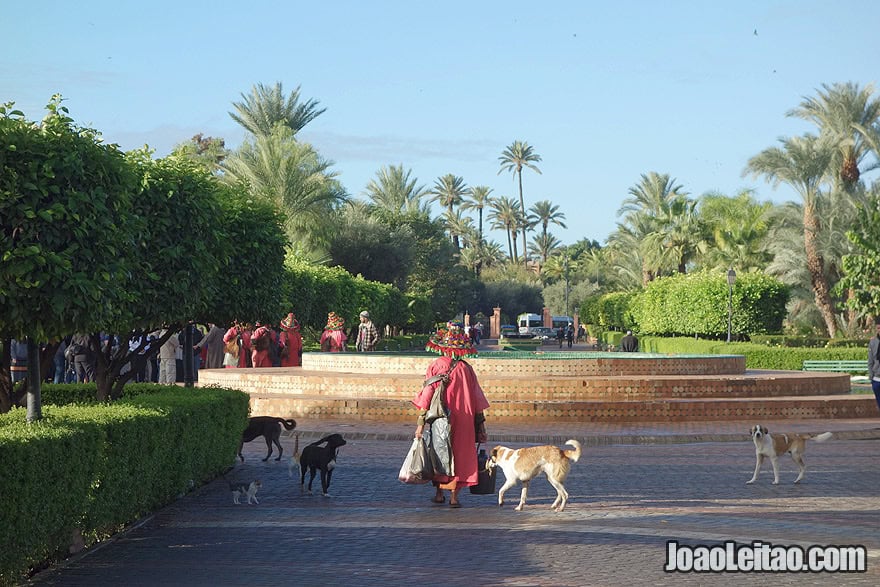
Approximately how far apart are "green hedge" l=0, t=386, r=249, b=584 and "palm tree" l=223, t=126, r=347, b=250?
40.0 metres

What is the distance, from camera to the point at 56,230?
8352mm

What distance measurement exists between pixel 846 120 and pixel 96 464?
142 ft

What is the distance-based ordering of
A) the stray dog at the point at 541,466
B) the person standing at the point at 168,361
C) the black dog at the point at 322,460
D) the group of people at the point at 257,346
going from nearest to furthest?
the stray dog at the point at 541,466 → the black dog at the point at 322,460 → the person standing at the point at 168,361 → the group of people at the point at 257,346

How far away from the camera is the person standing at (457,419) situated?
1109cm

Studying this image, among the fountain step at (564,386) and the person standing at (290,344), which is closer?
the fountain step at (564,386)

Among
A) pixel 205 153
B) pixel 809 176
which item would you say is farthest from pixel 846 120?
pixel 205 153

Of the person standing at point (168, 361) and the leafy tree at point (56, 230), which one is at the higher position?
the leafy tree at point (56, 230)

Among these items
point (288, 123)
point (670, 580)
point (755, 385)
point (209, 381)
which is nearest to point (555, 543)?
point (670, 580)

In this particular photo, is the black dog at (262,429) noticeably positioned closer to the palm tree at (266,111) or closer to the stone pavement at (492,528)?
the stone pavement at (492,528)

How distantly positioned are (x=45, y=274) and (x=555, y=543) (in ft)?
14.1

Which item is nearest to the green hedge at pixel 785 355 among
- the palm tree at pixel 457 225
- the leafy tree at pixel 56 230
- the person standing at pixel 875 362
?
the person standing at pixel 875 362

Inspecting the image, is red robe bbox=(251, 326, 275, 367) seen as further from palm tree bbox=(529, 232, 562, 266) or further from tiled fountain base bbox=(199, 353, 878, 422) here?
palm tree bbox=(529, 232, 562, 266)

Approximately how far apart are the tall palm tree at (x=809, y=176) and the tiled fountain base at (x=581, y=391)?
24.1 metres

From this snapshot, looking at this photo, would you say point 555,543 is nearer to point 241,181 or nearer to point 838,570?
point 838,570
